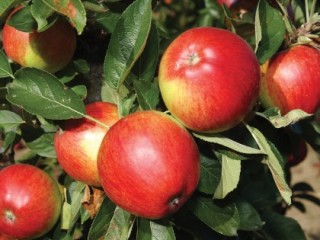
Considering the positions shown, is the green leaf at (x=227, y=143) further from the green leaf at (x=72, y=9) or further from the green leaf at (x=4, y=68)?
the green leaf at (x=4, y=68)

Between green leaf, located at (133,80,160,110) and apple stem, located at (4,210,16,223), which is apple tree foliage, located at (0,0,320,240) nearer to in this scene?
green leaf, located at (133,80,160,110)

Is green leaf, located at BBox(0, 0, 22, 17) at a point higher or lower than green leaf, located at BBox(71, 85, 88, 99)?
higher

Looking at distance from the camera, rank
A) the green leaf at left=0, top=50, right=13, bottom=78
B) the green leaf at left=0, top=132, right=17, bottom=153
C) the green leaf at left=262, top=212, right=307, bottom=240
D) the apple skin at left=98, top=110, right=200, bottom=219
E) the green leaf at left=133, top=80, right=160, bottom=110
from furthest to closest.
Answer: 1. the green leaf at left=262, top=212, right=307, bottom=240
2. the green leaf at left=0, top=132, right=17, bottom=153
3. the green leaf at left=0, top=50, right=13, bottom=78
4. the green leaf at left=133, top=80, right=160, bottom=110
5. the apple skin at left=98, top=110, right=200, bottom=219

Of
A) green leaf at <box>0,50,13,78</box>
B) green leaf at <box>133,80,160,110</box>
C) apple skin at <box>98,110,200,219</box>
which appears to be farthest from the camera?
green leaf at <box>0,50,13,78</box>

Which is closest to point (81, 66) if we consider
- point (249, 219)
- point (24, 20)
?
point (24, 20)

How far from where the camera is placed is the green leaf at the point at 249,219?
123cm

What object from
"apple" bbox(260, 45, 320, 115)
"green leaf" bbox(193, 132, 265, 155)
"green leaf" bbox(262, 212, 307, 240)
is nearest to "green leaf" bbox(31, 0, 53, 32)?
"green leaf" bbox(193, 132, 265, 155)

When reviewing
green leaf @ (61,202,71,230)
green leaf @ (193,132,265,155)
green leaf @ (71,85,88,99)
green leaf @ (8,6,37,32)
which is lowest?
green leaf @ (61,202,71,230)

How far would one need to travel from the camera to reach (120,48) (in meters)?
0.99

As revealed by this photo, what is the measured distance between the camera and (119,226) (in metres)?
1.03

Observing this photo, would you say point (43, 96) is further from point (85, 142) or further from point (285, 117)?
point (285, 117)

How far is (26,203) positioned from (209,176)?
1.30 feet

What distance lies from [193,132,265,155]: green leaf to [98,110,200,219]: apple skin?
0.17 ft

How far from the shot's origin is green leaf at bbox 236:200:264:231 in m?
1.23
